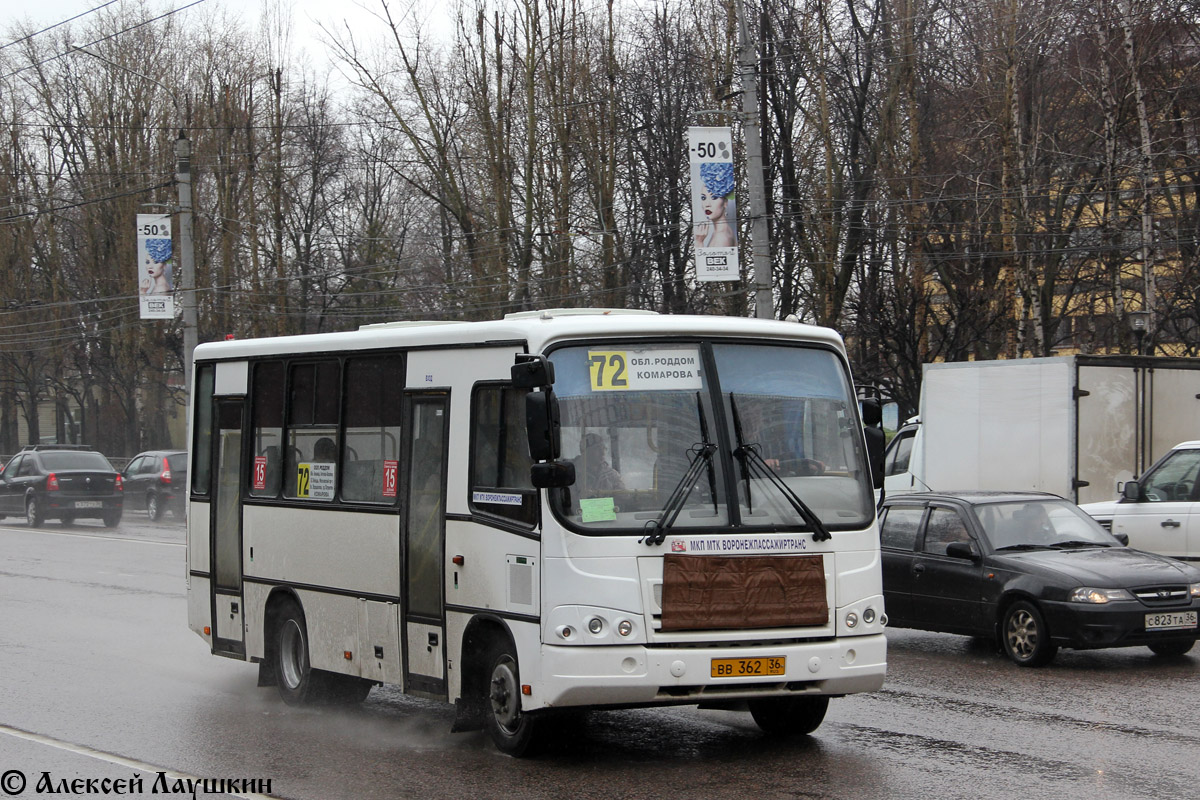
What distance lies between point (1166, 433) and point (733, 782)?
12.6m

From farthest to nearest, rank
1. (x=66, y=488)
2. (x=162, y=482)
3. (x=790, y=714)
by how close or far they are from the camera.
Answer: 1. (x=162, y=482)
2. (x=66, y=488)
3. (x=790, y=714)

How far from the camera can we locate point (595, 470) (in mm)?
7938

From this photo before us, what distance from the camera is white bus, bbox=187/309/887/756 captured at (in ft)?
25.4

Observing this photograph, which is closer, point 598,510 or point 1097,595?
point 598,510

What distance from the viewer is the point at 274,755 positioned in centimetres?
855

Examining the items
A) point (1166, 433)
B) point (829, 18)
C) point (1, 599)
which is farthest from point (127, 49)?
point (1166, 433)

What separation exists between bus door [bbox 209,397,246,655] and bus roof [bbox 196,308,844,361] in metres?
1.88

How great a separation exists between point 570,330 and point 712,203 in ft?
40.1

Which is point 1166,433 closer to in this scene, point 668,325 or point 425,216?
point 668,325

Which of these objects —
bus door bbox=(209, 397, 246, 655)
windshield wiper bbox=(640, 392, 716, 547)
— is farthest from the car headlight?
bus door bbox=(209, 397, 246, 655)

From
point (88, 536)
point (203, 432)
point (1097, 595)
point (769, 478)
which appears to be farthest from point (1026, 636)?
point (88, 536)

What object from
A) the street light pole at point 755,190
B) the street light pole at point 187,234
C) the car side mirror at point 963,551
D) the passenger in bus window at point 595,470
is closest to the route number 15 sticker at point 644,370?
the passenger in bus window at point 595,470

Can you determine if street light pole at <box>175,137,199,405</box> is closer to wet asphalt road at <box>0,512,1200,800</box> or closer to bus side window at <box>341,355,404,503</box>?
wet asphalt road at <box>0,512,1200,800</box>

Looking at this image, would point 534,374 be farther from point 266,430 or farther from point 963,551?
point 963,551
